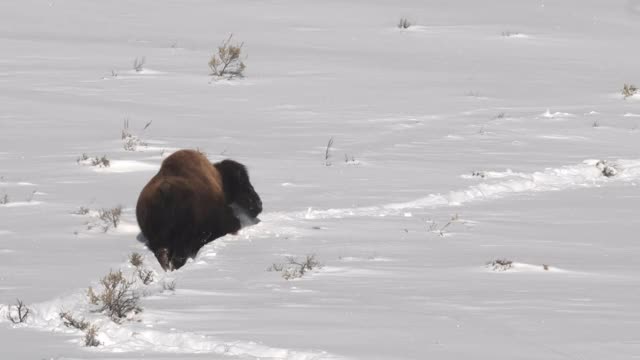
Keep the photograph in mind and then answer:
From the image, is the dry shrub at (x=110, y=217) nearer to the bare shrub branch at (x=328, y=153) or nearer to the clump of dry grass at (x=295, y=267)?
the clump of dry grass at (x=295, y=267)

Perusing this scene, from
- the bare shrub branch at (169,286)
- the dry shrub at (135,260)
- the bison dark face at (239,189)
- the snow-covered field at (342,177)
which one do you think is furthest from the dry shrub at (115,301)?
the bison dark face at (239,189)

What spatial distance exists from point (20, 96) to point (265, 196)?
4.97 meters

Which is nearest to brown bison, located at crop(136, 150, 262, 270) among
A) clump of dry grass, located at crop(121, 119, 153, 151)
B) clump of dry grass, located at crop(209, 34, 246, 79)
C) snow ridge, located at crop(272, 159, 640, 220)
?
snow ridge, located at crop(272, 159, 640, 220)

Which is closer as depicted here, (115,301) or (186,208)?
(115,301)

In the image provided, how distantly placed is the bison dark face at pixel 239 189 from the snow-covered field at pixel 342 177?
0.53 feet

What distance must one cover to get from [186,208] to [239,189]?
94 centimetres

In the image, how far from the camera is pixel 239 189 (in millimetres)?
8250

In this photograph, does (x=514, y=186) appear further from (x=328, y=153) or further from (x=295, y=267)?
(x=295, y=267)

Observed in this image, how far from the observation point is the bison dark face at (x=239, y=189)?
8.10 meters

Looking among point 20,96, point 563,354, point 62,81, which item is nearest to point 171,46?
point 62,81

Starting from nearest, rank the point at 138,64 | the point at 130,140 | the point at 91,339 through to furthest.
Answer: the point at 91,339 → the point at 130,140 → the point at 138,64

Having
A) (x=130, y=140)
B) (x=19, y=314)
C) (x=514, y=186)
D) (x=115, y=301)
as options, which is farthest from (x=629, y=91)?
(x=19, y=314)

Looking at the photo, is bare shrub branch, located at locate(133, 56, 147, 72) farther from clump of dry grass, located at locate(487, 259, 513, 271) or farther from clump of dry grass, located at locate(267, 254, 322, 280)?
clump of dry grass, located at locate(487, 259, 513, 271)

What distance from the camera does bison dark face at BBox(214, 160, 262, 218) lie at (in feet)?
26.6
